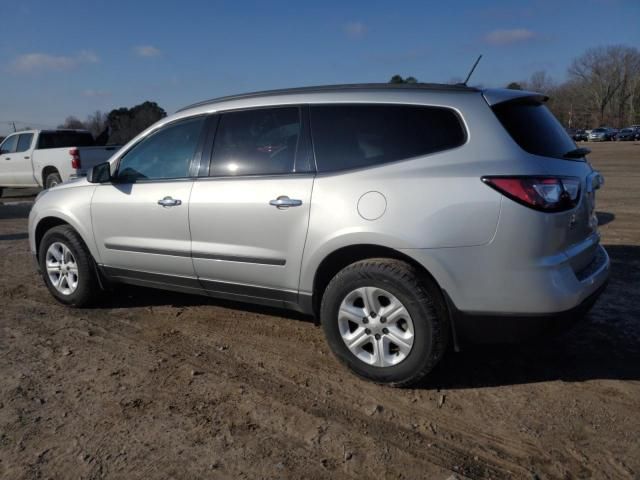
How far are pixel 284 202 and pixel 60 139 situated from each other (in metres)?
12.3

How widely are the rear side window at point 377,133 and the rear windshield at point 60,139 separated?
474 inches

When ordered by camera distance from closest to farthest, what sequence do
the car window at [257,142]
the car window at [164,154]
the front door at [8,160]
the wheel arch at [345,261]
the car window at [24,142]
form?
1. the wheel arch at [345,261]
2. the car window at [257,142]
3. the car window at [164,154]
4. the car window at [24,142]
5. the front door at [8,160]

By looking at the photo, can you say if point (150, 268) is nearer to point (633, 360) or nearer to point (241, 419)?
point (241, 419)

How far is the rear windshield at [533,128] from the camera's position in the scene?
3.15 m

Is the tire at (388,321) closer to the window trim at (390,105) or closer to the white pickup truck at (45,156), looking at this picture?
the window trim at (390,105)

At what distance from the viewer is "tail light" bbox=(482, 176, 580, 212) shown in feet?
9.55

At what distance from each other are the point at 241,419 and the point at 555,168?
226cm

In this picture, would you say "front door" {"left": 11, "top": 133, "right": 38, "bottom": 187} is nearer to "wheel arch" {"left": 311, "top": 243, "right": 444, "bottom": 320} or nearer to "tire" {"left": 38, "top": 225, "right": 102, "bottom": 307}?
"tire" {"left": 38, "top": 225, "right": 102, "bottom": 307}

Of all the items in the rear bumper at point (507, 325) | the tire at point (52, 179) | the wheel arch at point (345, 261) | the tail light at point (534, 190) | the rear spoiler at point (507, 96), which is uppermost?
the rear spoiler at point (507, 96)

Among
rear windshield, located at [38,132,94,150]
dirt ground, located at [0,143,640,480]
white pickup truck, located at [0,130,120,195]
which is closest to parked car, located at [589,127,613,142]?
white pickup truck, located at [0,130,120,195]

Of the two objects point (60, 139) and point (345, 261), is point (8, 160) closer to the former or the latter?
point (60, 139)

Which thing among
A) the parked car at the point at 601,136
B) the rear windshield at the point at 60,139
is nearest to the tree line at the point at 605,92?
the parked car at the point at 601,136

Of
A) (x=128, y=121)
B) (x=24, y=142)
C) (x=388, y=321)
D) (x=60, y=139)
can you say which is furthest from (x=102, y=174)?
(x=128, y=121)

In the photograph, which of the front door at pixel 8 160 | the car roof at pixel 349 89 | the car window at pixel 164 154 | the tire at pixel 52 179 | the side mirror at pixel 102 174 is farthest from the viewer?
the front door at pixel 8 160
